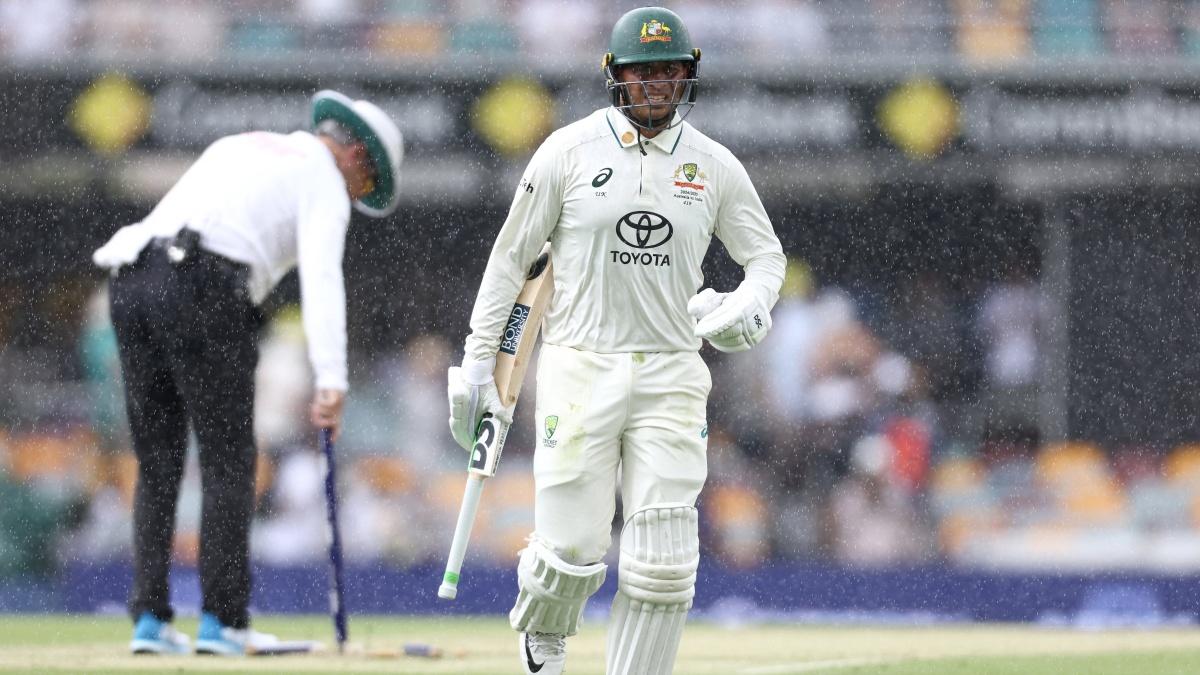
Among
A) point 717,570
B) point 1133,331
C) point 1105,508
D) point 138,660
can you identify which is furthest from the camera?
point 1133,331

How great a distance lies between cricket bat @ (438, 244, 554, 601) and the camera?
20.4 feet

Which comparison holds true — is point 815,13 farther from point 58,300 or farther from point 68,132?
point 58,300

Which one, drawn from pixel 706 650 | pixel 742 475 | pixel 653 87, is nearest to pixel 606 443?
pixel 653 87

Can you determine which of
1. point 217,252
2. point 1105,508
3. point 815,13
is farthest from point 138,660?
point 815,13

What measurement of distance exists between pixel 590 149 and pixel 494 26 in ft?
26.6

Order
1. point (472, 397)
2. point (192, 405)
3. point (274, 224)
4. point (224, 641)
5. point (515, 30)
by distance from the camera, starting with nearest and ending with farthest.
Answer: point (472, 397) → point (192, 405) → point (224, 641) → point (274, 224) → point (515, 30)

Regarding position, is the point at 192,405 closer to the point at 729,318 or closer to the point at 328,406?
the point at 328,406

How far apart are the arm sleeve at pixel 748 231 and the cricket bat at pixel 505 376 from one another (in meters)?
0.58

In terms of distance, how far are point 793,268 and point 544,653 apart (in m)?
9.34

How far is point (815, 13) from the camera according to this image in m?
14.3

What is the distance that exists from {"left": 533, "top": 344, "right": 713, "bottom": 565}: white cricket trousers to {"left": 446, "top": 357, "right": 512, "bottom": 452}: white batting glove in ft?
0.86

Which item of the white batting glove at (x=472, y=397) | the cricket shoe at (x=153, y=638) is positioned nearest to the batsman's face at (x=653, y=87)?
the white batting glove at (x=472, y=397)

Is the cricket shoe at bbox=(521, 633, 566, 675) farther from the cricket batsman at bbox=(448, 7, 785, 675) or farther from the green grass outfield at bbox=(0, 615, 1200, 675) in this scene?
the green grass outfield at bbox=(0, 615, 1200, 675)

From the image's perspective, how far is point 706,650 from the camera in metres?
8.75
